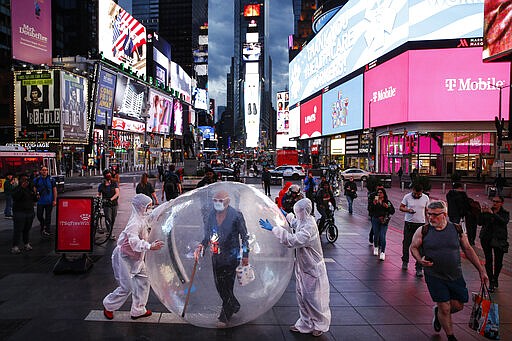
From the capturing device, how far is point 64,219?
7.90 meters

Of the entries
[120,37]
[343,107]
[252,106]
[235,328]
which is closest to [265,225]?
[235,328]

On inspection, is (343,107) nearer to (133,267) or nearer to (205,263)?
(133,267)

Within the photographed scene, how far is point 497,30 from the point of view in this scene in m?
27.8

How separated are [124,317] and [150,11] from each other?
19212 cm

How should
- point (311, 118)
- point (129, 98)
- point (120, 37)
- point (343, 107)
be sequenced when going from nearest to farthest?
point (120, 37)
point (343, 107)
point (129, 98)
point (311, 118)

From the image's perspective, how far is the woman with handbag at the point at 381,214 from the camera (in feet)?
28.6

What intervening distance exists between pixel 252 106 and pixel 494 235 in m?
183

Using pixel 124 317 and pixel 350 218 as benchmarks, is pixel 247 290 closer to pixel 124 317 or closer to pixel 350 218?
pixel 124 317

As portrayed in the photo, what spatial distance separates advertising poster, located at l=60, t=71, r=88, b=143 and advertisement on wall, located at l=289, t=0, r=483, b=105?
37116 millimetres

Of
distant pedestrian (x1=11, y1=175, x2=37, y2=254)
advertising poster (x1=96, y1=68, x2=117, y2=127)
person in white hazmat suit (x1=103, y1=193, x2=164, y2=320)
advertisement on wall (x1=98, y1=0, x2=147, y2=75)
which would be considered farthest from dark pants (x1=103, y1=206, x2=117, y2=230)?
advertisement on wall (x1=98, y1=0, x2=147, y2=75)

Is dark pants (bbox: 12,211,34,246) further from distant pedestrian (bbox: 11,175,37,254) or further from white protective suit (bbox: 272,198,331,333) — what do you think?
white protective suit (bbox: 272,198,331,333)

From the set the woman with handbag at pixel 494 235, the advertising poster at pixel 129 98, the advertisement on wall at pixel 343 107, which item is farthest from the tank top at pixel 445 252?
the advertising poster at pixel 129 98

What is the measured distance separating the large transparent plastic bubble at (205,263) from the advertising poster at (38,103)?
4454cm

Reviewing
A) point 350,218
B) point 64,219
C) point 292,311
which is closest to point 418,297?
point 292,311
